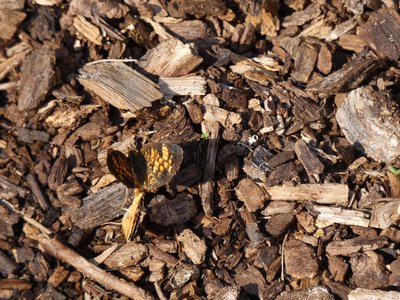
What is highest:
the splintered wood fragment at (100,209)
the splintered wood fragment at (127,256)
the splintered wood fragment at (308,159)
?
the splintered wood fragment at (308,159)

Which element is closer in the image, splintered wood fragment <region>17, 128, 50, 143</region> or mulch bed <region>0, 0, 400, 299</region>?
mulch bed <region>0, 0, 400, 299</region>

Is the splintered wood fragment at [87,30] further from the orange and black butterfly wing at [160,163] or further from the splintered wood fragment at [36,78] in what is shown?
the orange and black butterfly wing at [160,163]

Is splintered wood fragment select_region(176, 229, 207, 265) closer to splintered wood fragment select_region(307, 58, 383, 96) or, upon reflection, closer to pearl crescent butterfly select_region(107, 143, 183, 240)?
pearl crescent butterfly select_region(107, 143, 183, 240)

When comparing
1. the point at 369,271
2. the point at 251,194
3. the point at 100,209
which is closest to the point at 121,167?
the point at 100,209

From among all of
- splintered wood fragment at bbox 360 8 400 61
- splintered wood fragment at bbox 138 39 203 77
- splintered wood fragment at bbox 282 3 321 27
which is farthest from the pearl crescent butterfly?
splintered wood fragment at bbox 360 8 400 61

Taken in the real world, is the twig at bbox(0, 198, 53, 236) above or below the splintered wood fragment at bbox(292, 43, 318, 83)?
→ below

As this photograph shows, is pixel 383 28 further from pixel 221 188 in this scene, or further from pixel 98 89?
pixel 98 89

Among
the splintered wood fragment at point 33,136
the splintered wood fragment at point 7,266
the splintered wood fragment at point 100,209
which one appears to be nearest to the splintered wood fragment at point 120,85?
the splintered wood fragment at point 33,136
